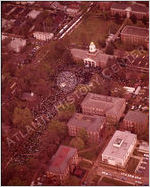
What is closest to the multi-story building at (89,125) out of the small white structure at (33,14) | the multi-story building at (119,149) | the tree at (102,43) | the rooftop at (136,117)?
the multi-story building at (119,149)

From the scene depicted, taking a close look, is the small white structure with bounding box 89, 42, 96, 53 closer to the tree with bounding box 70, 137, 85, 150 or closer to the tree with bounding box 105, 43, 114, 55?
the tree with bounding box 105, 43, 114, 55

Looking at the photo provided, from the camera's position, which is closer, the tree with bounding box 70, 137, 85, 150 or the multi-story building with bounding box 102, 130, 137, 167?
the multi-story building with bounding box 102, 130, 137, 167

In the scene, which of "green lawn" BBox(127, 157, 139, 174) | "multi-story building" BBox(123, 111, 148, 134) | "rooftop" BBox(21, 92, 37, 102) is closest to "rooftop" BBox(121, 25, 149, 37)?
"multi-story building" BBox(123, 111, 148, 134)

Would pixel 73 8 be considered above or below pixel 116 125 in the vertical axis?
above

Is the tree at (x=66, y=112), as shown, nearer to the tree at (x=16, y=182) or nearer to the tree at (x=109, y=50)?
the tree at (x=16, y=182)

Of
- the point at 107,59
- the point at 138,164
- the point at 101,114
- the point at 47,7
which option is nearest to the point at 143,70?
the point at 107,59

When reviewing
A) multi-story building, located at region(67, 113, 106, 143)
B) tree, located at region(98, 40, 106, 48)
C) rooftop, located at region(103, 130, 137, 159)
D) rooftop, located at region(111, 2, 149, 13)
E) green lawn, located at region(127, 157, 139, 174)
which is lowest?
green lawn, located at region(127, 157, 139, 174)

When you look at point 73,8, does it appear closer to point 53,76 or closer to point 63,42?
point 63,42
